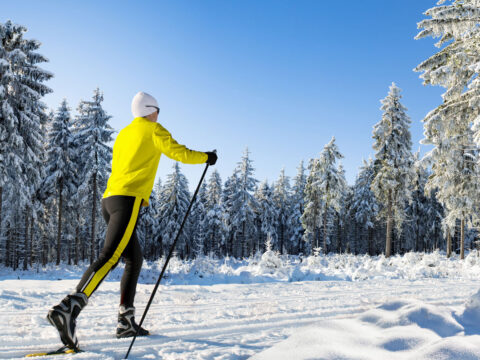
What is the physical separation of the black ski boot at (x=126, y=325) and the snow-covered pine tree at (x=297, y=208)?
43980 mm

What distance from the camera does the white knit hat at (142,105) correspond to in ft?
10.4

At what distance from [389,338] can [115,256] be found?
7.55 feet

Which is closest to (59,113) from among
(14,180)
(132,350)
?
(14,180)

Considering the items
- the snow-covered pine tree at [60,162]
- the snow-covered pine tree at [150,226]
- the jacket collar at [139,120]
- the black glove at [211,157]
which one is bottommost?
the snow-covered pine tree at [150,226]

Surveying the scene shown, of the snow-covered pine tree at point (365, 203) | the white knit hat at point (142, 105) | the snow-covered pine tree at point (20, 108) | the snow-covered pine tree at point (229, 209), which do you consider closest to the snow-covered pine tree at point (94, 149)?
the snow-covered pine tree at point (20, 108)

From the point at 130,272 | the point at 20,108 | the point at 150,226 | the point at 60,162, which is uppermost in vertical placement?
the point at 20,108

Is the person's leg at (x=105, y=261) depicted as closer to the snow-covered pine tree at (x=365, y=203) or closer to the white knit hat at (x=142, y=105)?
the white knit hat at (x=142, y=105)

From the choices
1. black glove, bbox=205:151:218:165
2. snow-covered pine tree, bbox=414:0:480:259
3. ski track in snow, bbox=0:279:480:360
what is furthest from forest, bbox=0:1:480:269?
black glove, bbox=205:151:218:165

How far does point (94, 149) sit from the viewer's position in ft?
75.3

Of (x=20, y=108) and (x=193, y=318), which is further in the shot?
(x=20, y=108)

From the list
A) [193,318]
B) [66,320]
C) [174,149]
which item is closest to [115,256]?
[66,320]

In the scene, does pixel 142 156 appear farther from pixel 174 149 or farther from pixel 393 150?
pixel 393 150

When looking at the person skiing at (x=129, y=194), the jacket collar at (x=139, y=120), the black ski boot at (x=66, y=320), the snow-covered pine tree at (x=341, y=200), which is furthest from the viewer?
the snow-covered pine tree at (x=341, y=200)

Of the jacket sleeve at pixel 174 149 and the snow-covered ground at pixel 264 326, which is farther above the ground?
the jacket sleeve at pixel 174 149
